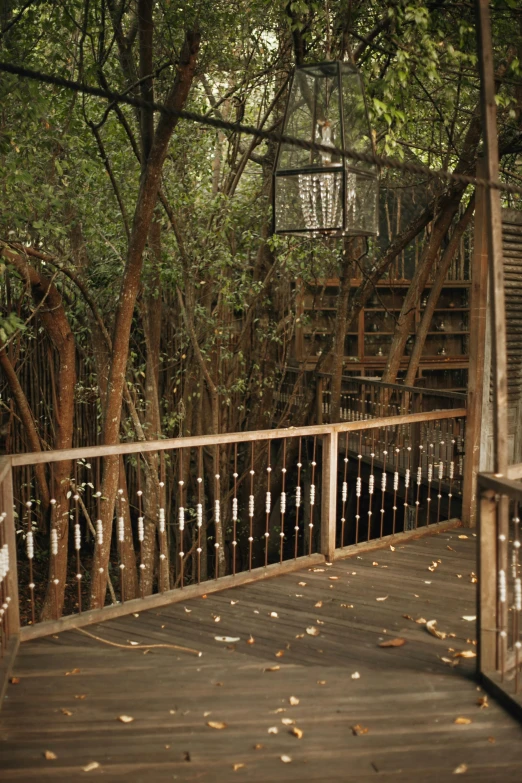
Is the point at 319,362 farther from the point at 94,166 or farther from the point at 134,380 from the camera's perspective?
the point at 94,166

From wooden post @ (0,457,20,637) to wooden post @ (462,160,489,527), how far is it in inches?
146

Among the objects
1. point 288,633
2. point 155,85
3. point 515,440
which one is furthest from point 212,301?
point 288,633

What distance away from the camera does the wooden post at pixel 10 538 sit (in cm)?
400

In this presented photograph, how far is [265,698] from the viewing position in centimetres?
367

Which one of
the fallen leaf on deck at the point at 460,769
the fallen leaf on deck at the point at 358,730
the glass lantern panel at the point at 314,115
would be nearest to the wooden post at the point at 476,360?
the glass lantern panel at the point at 314,115

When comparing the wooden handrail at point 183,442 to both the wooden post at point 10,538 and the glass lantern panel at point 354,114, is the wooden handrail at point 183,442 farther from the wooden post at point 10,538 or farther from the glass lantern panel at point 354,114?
the glass lantern panel at point 354,114

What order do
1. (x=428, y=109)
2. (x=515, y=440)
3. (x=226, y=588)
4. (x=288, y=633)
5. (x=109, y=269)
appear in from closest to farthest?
(x=288, y=633), (x=226, y=588), (x=515, y=440), (x=109, y=269), (x=428, y=109)

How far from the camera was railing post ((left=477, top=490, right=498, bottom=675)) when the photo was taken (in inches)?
151

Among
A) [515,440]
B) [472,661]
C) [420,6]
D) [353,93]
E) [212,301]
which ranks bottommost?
[472,661]

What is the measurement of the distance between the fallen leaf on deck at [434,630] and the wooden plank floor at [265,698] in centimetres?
3

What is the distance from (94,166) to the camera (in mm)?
7539

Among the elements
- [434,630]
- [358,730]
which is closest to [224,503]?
[434,630]

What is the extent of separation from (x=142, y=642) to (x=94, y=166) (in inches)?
182

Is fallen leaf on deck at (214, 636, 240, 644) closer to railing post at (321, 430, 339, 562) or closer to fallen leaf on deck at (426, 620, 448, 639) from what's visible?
fallen leaf on deck at (426, 620, 448, 639)
